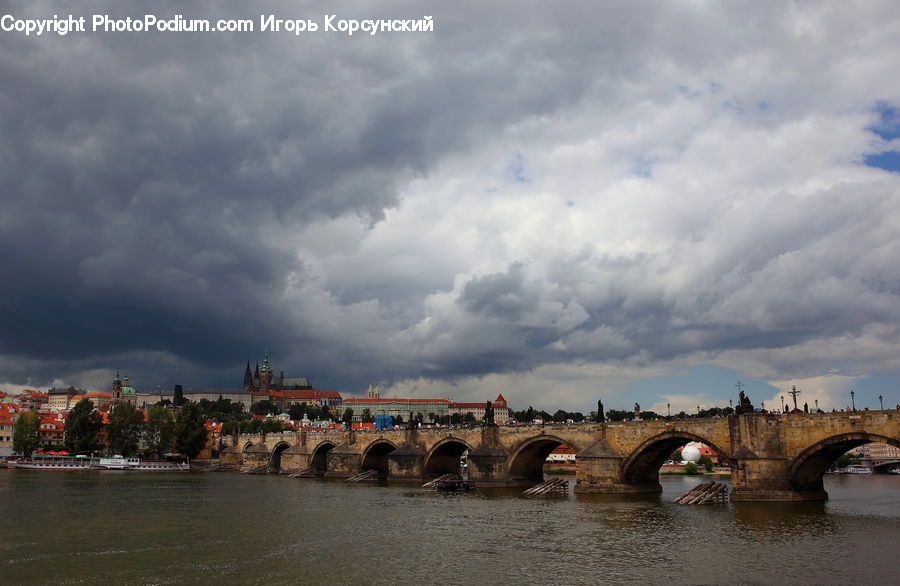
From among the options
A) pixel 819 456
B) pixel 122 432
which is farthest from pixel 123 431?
pixel 819 456

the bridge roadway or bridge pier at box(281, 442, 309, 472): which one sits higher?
the bridge roadway

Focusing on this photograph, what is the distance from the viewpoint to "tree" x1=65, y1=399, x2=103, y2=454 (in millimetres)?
114625

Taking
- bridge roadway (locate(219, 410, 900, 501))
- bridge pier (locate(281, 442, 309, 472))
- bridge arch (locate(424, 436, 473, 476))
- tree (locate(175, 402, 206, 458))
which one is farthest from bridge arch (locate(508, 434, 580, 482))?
tree (locate(175, 402, 206, 458))

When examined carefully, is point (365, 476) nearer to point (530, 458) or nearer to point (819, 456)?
point (530, 458)

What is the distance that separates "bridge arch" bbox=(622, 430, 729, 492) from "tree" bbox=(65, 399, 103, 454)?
98.1 metres

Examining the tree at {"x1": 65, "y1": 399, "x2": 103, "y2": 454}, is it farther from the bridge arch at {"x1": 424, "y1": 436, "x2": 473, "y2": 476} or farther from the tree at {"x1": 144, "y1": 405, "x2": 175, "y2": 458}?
the bridge arch at {"x1": 424, "y1": 436, "x2": 473, "y2": 476}

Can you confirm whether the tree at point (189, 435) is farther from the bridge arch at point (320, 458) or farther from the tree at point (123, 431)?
the bridge arch at point (320, 458)

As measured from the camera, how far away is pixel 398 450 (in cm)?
7825

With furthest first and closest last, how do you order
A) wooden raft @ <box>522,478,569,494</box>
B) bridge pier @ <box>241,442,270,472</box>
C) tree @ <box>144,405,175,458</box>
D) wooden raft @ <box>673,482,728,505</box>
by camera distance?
tree @ <box>144,405,175,458</box>
bridge pier @ <box>241,442,270,472</box>
wooden raft @ <box>522,478,569,494</box>
wooden raft @ <box>673,482,728,505</box>

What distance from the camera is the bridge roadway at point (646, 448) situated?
42469mm

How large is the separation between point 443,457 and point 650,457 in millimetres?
28736

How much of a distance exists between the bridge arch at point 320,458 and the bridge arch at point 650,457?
172 feet

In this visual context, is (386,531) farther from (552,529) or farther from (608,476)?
(608,476)

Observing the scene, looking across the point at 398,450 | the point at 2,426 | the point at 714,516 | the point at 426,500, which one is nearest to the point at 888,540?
the point at 714,516
